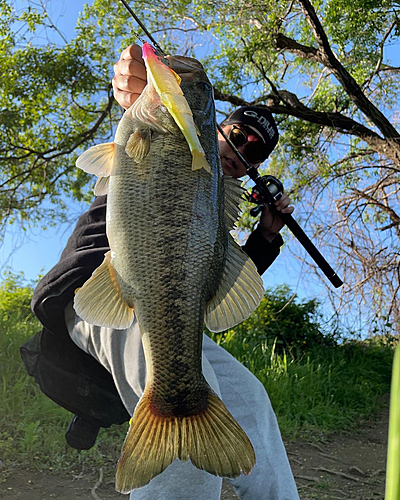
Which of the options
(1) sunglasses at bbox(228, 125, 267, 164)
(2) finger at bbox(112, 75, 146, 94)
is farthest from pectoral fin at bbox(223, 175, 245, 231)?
(1) sunglasses at bbox(228, 125, 267, 164)

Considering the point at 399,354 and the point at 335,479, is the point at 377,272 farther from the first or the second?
the point at 399,354

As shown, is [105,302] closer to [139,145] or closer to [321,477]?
[139,145]

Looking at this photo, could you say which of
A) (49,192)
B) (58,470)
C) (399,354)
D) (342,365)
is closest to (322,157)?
(342,365)

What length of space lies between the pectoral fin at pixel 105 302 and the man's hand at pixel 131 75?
2.28 feet

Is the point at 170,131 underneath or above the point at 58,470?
above

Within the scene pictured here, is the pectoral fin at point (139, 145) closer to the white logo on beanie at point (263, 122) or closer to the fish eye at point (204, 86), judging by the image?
the fish eye at point (204, 86)

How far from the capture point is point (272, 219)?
304cm

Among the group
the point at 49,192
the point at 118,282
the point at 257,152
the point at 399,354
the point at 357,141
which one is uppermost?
the point at 357,141

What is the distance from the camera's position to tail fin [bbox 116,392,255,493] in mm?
1265

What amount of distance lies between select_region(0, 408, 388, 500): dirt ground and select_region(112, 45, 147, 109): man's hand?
3.03 meters

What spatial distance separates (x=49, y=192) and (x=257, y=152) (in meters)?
6.30

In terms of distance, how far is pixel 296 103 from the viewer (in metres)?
8.07

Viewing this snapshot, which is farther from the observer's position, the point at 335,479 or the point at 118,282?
the point at 335,479

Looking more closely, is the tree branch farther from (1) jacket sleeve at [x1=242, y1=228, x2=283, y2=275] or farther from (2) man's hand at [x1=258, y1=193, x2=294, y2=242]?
(1) jacket sleeve at [x1=242, y1=228, x2=283, y2=275]
